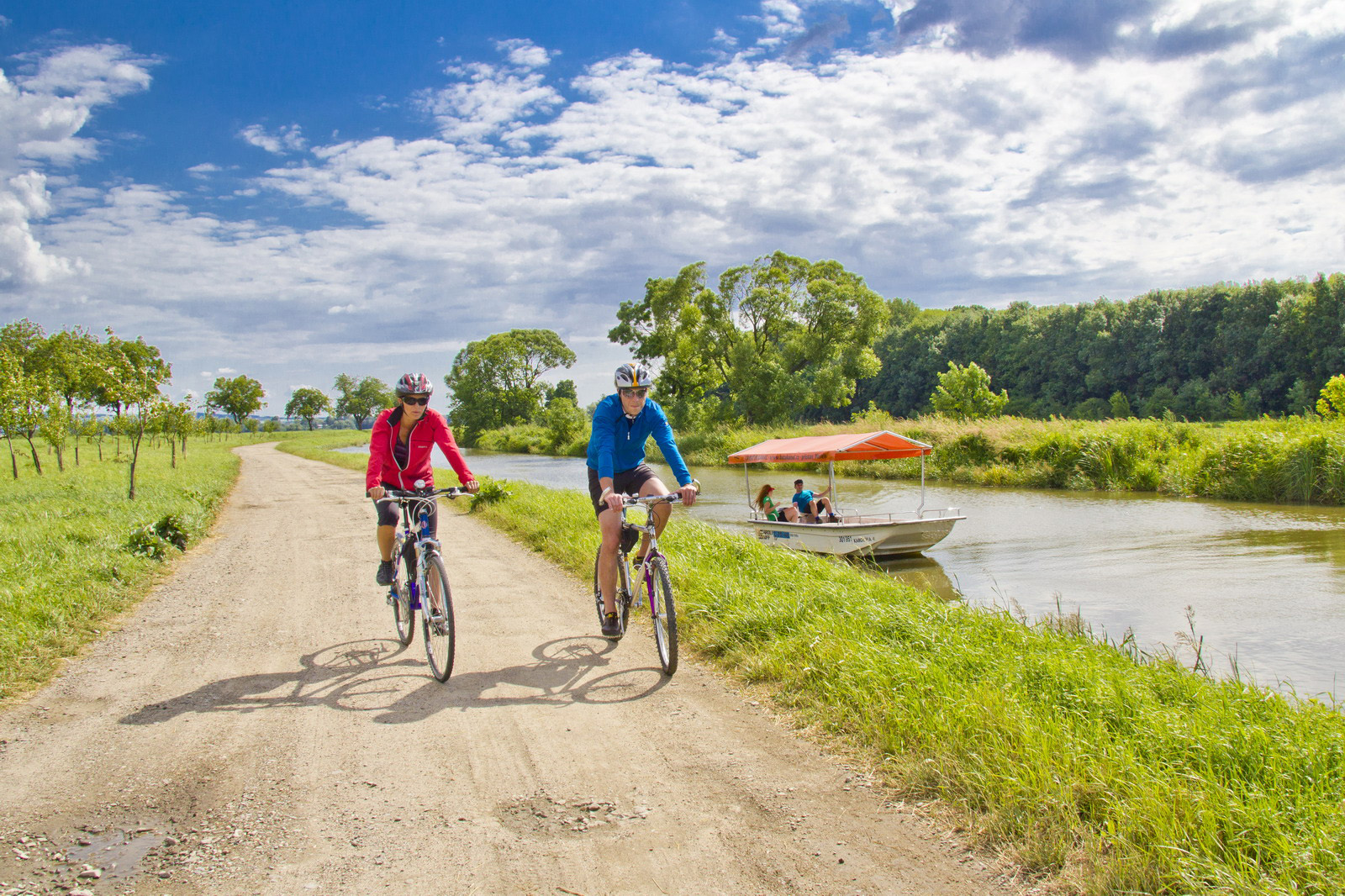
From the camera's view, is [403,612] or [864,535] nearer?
[403,612]

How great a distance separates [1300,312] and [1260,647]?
166 ft

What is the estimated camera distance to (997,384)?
7106 centimetres

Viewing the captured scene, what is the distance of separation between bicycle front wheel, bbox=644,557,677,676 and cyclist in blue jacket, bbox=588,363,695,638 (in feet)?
0.81

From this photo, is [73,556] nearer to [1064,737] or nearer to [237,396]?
[1064,737]

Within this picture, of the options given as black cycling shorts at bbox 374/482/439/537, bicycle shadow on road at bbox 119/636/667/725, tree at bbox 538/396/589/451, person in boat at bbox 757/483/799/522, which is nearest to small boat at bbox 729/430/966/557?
person in boat at bbox 757/483/799/522

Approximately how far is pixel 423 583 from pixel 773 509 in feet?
35.2

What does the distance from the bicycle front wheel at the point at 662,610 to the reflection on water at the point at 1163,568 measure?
442cm

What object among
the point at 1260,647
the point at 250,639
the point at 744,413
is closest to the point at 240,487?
the point at 250,639

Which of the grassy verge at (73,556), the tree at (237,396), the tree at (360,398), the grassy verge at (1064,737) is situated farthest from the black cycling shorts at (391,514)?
the tree at (360,398)

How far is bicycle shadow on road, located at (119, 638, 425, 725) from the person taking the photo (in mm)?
4598

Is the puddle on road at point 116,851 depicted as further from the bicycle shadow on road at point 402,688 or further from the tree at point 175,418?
the tree at point 175,418

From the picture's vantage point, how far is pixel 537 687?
491 cm

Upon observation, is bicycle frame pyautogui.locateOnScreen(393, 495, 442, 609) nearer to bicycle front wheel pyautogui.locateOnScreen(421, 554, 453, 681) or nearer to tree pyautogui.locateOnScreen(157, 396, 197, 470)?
bicycle front wheel pyautogui.locateOnScreen(421, 554, 453, 681)

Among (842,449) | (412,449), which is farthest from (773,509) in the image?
(412,449)
